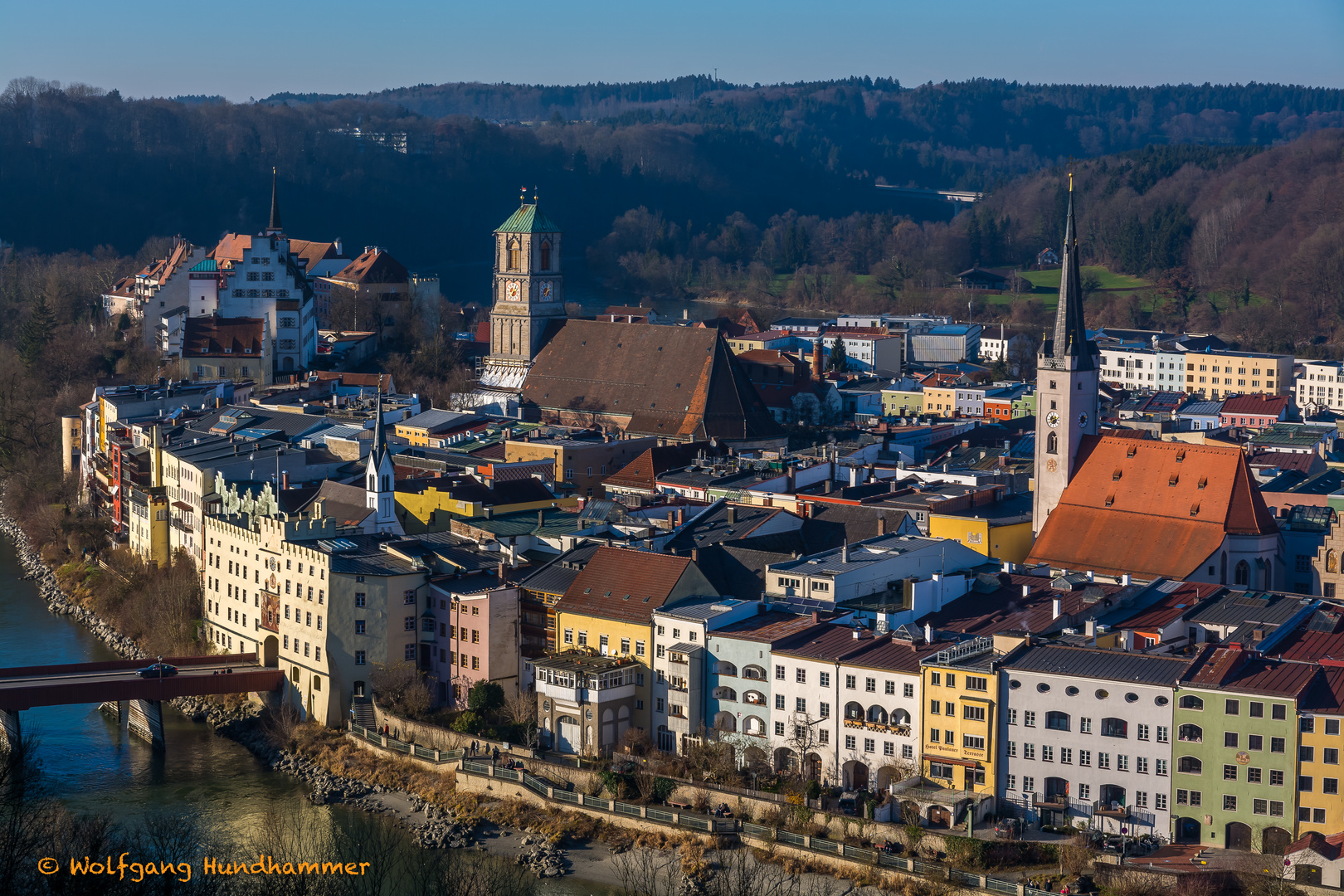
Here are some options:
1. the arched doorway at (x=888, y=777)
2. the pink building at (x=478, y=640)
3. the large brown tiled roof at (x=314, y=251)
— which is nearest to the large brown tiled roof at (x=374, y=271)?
the large brown tiled roof at (x=314, y=251)

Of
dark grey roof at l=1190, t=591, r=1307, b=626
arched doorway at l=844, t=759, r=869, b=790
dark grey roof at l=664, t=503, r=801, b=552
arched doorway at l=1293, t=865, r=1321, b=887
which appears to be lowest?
arched doorway at l=1293, t=865, r=1321, b=887

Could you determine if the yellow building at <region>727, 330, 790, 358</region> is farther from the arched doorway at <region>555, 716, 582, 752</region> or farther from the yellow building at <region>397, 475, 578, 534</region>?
the arched doorway at <region>555, 716, 582, 752</region>

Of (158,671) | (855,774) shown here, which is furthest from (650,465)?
(855,774)

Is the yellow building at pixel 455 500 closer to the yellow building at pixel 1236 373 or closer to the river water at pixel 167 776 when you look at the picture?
the river water at pixel 167 776

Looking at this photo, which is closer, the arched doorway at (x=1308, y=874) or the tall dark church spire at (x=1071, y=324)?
the arched doorway at (x=1308, y=874)

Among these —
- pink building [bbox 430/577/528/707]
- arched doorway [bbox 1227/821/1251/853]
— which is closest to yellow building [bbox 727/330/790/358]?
pink building [bbox 430/577/528/707]

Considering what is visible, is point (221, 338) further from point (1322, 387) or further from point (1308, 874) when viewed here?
point (1308, 874)

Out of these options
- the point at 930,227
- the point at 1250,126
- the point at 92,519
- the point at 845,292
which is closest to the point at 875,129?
the point at 1250,126
